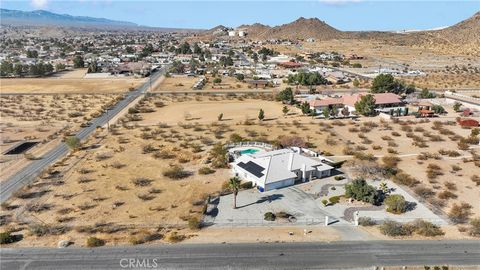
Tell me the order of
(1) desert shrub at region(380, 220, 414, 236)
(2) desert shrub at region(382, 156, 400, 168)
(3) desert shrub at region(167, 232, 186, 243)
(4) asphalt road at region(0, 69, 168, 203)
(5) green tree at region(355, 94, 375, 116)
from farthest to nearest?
1. (5) green tree at region(355, 94, 375, 116)
2. (2) desert shrub at region(382, 156, 400, 168)
3. (4) asphalt road at region(0, 69, 168, 203)
4. (1) desert shrub at region(380, 220, 414, 236)
5. (3) desert shrub at region(167, 232, 186, 243)

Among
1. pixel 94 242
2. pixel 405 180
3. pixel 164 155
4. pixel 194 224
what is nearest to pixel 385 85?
pixel 405 180

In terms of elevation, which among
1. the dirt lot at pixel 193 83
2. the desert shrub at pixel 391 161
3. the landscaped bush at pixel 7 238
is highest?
the dirt lot at pixel 193 83

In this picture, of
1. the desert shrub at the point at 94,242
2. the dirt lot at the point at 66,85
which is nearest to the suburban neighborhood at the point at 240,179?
the desert shrub at the point at 94,242

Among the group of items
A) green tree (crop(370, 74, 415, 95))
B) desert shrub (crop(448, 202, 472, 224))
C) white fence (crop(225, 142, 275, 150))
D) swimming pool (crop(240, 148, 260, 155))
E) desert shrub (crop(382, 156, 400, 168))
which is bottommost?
desert shrub (crop(448, 202, 472, 224))

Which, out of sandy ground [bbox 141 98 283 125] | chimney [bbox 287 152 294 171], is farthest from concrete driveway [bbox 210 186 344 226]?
sandy ground [bbox 141 98 283 125]

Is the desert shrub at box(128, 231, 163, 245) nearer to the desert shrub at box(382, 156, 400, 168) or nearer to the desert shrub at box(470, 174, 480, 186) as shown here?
the desert shrub at box(382, 156, 400, 168)

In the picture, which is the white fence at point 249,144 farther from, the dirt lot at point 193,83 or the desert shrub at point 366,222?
the dirt lot at point 193,83
